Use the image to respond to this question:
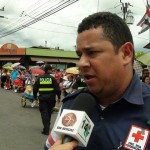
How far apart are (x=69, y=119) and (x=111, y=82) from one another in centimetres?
36

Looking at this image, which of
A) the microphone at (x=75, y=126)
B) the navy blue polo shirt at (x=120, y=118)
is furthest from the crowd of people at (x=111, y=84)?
the microphone at (x=75, y=126)

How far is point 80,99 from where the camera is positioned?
7.07 feet

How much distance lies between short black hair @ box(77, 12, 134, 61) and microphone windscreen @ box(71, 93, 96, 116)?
0.33 metres

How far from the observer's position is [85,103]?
2096 millimetres

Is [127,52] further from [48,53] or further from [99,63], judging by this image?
[48,53]

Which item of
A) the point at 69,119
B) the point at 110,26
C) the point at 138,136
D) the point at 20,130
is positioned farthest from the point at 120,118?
the point at 20,130

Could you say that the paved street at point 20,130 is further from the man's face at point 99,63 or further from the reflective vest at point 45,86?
the man's face at point 99,63

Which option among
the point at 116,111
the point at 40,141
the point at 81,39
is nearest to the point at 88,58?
the point at 81,39

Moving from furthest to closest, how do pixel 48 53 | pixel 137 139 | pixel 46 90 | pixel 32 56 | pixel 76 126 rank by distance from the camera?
pixel 48 53
pixel 32 56
pixel 46 90
pixel 137 139
pixel 76 126

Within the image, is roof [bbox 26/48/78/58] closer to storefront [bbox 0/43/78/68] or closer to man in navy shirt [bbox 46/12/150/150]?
storefront [bbox 0/43/78/68]

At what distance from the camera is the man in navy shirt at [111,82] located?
79.4 inches

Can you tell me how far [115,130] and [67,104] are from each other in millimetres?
428

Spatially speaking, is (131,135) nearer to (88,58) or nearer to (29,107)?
(88,58)

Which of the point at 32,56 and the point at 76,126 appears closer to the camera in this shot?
the point at 76,126
